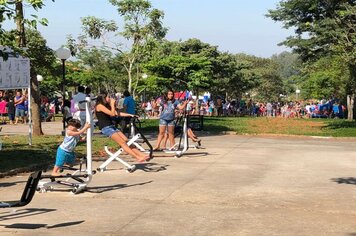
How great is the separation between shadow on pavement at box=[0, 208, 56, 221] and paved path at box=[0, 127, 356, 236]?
0.01 m

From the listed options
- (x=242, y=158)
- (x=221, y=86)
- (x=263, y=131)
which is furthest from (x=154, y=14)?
(x=221, y=86)

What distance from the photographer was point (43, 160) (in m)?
11.8

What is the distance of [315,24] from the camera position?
28.2 metres

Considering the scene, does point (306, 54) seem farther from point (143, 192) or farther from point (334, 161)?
point (143, 192)

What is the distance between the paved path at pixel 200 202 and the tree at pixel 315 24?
1434 centimetres

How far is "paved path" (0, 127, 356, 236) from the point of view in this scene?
6.14m

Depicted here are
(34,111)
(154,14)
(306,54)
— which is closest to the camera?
(34,111)

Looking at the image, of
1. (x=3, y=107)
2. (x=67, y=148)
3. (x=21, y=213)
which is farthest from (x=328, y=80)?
(x=21, y=213)

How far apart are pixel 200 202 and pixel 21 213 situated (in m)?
2.47

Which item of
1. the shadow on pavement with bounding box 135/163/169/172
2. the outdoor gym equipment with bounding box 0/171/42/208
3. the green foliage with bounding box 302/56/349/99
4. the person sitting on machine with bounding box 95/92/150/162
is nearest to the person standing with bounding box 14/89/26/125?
the shadow on pavement with bounding box 135/163/169/172

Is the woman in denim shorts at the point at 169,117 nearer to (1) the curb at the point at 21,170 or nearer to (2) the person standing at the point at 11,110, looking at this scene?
(1) the curb at the point at 21,170

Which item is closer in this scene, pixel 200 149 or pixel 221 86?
pixel 200 149

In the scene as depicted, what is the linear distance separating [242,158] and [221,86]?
44.8 m

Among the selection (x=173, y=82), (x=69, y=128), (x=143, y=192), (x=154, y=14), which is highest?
(x=154, y=14)
